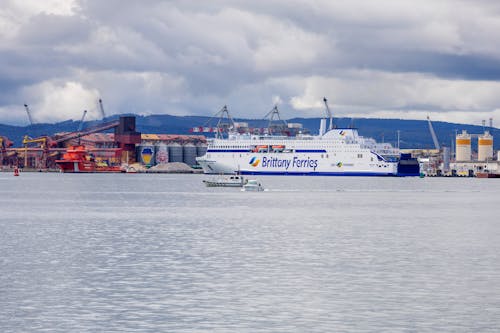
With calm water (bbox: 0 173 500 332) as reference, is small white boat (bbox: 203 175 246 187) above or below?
above

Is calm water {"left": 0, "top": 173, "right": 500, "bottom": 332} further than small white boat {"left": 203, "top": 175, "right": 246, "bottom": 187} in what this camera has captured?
No

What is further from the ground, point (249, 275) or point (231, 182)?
point (231, 182)

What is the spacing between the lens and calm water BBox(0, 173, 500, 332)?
28.6 m

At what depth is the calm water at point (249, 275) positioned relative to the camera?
2861cm

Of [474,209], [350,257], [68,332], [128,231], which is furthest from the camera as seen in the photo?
[474,209]

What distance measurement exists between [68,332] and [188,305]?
225 inches

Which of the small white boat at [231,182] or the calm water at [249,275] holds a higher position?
the small white boat at [231,182]

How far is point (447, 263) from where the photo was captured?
44062 millimetres

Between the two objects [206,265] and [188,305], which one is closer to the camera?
[188,305]

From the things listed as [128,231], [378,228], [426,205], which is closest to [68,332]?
[128,231]

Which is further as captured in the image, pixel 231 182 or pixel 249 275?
pixel 231 182

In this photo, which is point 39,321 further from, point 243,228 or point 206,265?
point 243,228

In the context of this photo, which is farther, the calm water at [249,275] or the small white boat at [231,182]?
the small white boat at [231,182]

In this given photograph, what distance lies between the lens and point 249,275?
39.4m
